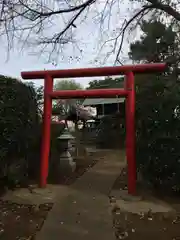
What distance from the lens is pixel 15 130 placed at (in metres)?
7.05

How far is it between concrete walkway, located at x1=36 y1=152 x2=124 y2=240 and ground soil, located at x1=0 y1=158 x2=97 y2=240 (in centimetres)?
15

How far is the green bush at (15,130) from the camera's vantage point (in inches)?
266

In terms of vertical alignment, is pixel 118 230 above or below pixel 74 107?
below

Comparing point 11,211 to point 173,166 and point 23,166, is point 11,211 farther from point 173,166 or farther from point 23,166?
point 173,166

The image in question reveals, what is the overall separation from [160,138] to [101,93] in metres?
1.86

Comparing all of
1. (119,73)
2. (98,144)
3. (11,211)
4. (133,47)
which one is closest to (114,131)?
(98,144)

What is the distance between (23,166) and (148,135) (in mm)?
3071

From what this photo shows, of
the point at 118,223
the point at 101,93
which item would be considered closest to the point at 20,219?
the point at 118,223

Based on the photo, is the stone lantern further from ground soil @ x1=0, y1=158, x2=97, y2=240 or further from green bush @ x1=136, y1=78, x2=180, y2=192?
ground soil @ x1=0, y1=158, x2=97, y2=240

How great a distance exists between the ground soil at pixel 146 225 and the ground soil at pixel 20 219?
125cm

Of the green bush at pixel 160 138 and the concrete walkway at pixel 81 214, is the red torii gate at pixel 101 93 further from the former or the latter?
the concrete walkway at pixel 81 214

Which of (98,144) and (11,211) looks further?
(98,144)

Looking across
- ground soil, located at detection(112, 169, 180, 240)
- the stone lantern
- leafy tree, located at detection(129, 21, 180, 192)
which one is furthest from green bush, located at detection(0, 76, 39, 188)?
leafy tree, located at detection(129, 21, 180, 192)

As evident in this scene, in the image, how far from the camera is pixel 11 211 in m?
5.80
